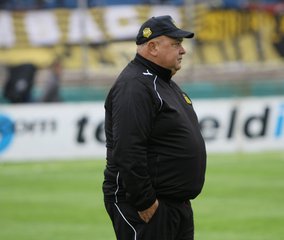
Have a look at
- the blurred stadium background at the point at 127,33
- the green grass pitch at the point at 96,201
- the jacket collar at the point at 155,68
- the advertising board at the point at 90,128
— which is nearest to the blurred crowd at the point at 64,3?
the blurred stadium background at the point at 127,33

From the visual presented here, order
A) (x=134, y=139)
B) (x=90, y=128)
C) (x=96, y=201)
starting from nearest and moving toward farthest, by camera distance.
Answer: (x=134, y=139)
(x=96, y=201)
(x=90, y=128)

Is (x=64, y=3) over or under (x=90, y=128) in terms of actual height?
over

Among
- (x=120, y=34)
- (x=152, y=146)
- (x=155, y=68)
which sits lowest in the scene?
(x=120, y=34)

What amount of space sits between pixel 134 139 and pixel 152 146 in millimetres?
206

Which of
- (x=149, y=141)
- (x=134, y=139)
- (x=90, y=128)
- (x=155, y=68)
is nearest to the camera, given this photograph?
(x=134, y=139)

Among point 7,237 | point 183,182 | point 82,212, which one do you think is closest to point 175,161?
point 183,182

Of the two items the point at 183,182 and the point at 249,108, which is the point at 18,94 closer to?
the point at 249,108

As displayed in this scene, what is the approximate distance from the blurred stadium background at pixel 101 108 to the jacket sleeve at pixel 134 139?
4505 millimetres

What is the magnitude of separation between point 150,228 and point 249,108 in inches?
517

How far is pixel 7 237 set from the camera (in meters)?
9.78

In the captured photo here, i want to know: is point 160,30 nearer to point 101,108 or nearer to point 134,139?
point 134,139

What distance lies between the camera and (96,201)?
12.4 metres

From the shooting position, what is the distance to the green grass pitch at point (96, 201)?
397 inches

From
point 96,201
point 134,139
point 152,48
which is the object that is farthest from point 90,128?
point 134,139
